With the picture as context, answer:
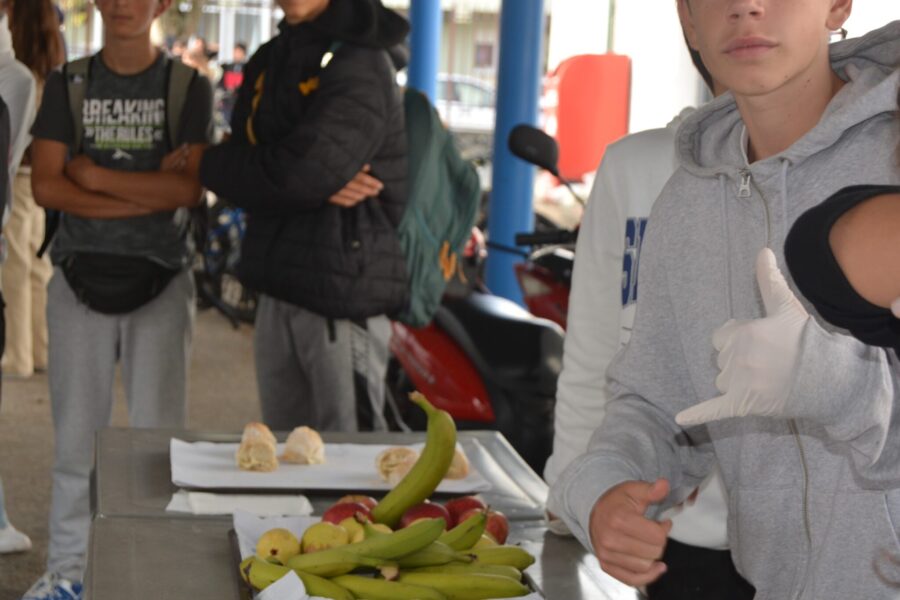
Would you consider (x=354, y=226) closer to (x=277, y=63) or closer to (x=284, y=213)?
(x=284, y=213)

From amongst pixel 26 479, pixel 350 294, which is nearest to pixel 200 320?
pixel 26 479

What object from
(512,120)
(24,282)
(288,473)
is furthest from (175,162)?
(512,120)

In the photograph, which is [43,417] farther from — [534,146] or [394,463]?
[394,463]

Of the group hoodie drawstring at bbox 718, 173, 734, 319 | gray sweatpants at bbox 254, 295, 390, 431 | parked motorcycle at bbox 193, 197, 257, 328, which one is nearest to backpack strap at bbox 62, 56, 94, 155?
gray sweatpants at bbox 254, 295, 390, 431

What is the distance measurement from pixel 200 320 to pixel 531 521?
746 cm

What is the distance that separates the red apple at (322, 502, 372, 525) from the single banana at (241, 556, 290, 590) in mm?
194

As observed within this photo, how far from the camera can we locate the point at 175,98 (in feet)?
13.4

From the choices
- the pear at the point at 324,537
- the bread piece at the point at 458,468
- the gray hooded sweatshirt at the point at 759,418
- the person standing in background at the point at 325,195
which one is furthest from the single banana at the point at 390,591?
the person standing in background at the point at 325,195

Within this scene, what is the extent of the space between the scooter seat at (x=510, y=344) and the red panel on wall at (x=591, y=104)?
4.10 metres

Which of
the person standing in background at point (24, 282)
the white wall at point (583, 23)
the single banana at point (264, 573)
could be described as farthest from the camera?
the white wall at point (583, 23)

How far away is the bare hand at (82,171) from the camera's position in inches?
155

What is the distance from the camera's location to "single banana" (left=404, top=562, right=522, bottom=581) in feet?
6.95

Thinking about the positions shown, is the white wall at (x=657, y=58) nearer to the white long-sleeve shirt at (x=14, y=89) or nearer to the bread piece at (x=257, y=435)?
the white long-sleeve shirt at (x=14, y=89)

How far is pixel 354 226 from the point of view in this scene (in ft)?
12.9
